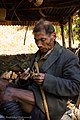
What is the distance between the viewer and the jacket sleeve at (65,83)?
3.37 m

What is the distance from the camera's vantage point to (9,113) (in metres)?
3.34

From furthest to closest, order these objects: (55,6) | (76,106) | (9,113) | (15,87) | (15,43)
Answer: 1. (15,43)
2. (55,6)
3. (76,106)
4. (15,87)
5. (9,113)

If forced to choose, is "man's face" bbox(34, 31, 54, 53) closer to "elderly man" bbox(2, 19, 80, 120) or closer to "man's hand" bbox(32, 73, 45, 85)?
"elderly man" bbox(2, 19, 80, 120)

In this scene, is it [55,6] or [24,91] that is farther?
[55,6]

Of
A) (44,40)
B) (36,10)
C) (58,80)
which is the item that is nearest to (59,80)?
(58,80)

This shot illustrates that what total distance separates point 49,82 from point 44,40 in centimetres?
46

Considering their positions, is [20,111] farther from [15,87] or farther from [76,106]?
[76,106]

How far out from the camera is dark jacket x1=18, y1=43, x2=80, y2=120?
3.38m

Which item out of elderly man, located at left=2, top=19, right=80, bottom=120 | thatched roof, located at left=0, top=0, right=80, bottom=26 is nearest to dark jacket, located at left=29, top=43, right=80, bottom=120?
elderly man, located at left=2, top=19, right=80, bottom=120

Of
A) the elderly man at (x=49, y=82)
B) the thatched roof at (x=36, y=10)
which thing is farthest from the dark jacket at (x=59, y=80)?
the thatched roof at (x=36, y=10)

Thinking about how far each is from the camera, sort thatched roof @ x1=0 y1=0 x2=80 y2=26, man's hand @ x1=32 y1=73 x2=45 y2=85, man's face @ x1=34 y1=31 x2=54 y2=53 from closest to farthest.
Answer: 1. man's hand @ x1=32 y1=73 x2=45 y2=85
2. man's face @ x1=34 y1=31 x2=54 y2=53
3. thatched roof @ x1=0 y1=0 x2=80 y2=26

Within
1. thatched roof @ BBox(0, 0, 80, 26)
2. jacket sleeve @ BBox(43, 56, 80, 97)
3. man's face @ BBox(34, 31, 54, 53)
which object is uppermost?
thatched roof @ BBox(0, 0, 80, 26)

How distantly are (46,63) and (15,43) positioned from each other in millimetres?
14728

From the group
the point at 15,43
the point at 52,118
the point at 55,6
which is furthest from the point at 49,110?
the point at 15,43
